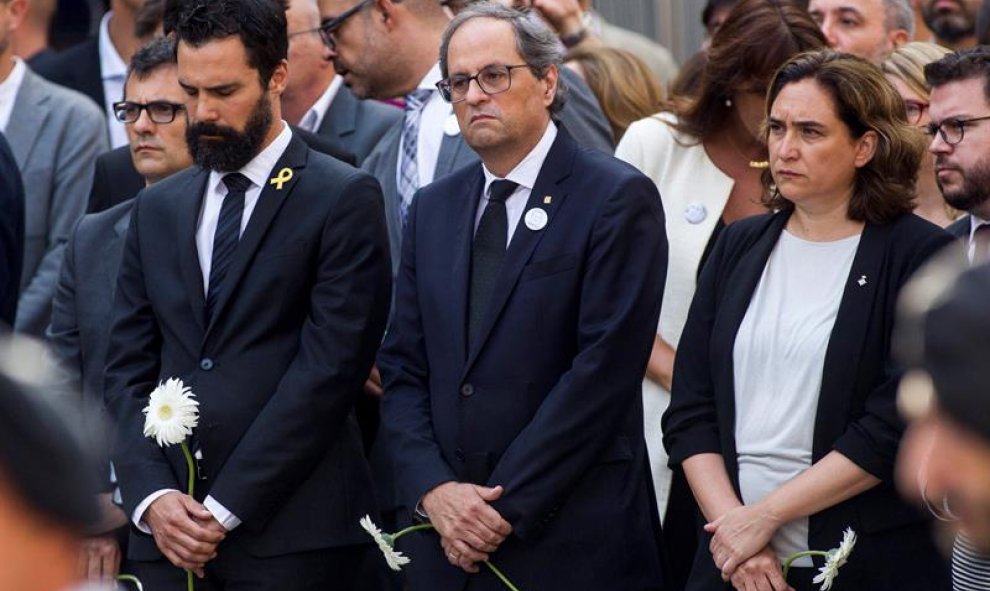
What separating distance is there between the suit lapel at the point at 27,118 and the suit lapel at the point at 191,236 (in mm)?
2304

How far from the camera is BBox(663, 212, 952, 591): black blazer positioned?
5086 mm

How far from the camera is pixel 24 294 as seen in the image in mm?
7656

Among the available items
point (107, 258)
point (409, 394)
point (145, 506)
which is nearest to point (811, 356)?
point (409, 394)

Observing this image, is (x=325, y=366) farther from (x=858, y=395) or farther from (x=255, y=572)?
(x=858, y=395)

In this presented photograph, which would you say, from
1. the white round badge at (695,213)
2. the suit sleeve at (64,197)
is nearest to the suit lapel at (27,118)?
the suit sleeve at (64,197)

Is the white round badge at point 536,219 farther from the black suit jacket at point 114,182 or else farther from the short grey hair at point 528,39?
the black suit jacket at point 114,182

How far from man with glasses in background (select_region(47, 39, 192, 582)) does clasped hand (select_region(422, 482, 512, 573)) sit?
4.41 ft

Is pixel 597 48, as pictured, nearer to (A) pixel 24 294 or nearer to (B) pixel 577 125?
(B) pixel 577 125

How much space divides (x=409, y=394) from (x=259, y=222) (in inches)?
28.3

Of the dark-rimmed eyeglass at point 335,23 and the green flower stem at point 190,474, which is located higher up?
the dark-rimmed eyeglass at point 335,23

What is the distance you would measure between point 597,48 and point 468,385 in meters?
2.91

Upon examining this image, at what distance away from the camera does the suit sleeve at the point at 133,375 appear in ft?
18.5

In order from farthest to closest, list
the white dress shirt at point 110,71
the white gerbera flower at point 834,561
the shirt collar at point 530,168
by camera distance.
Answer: the white dress shirt at point 110,71 < the shirt collar at point 530,168 < the white gerbera flower at point 834,561

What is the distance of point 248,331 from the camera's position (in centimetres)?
561
